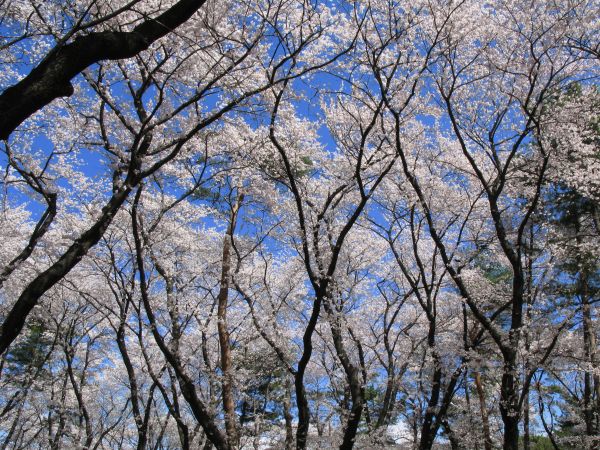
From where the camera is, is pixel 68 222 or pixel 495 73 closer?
pixel 495 73

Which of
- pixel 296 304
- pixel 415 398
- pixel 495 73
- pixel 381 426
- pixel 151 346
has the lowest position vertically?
pixel 381 426

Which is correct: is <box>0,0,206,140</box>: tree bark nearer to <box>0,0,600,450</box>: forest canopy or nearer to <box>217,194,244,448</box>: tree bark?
<box>0,0,600,450</box>: forest canopy

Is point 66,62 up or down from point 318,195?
down

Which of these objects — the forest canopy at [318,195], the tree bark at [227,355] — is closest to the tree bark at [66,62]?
the forest canopy at [318,195]

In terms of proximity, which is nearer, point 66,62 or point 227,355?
point 66,62

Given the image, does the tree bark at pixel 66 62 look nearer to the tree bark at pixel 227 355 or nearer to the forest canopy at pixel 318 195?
the forest canopy at pixel 318 195

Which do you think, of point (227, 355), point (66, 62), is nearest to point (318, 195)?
point (227, 355)

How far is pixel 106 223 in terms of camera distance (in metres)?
5.50

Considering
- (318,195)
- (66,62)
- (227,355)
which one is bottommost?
(227,355)

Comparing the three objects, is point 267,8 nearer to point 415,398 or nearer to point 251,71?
point 251,71

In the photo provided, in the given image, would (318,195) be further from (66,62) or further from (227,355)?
(66,62)

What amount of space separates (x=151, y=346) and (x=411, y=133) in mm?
13066

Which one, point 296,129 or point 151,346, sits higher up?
point 296,129

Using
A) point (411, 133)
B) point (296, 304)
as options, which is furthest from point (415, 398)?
point (411, 133)
